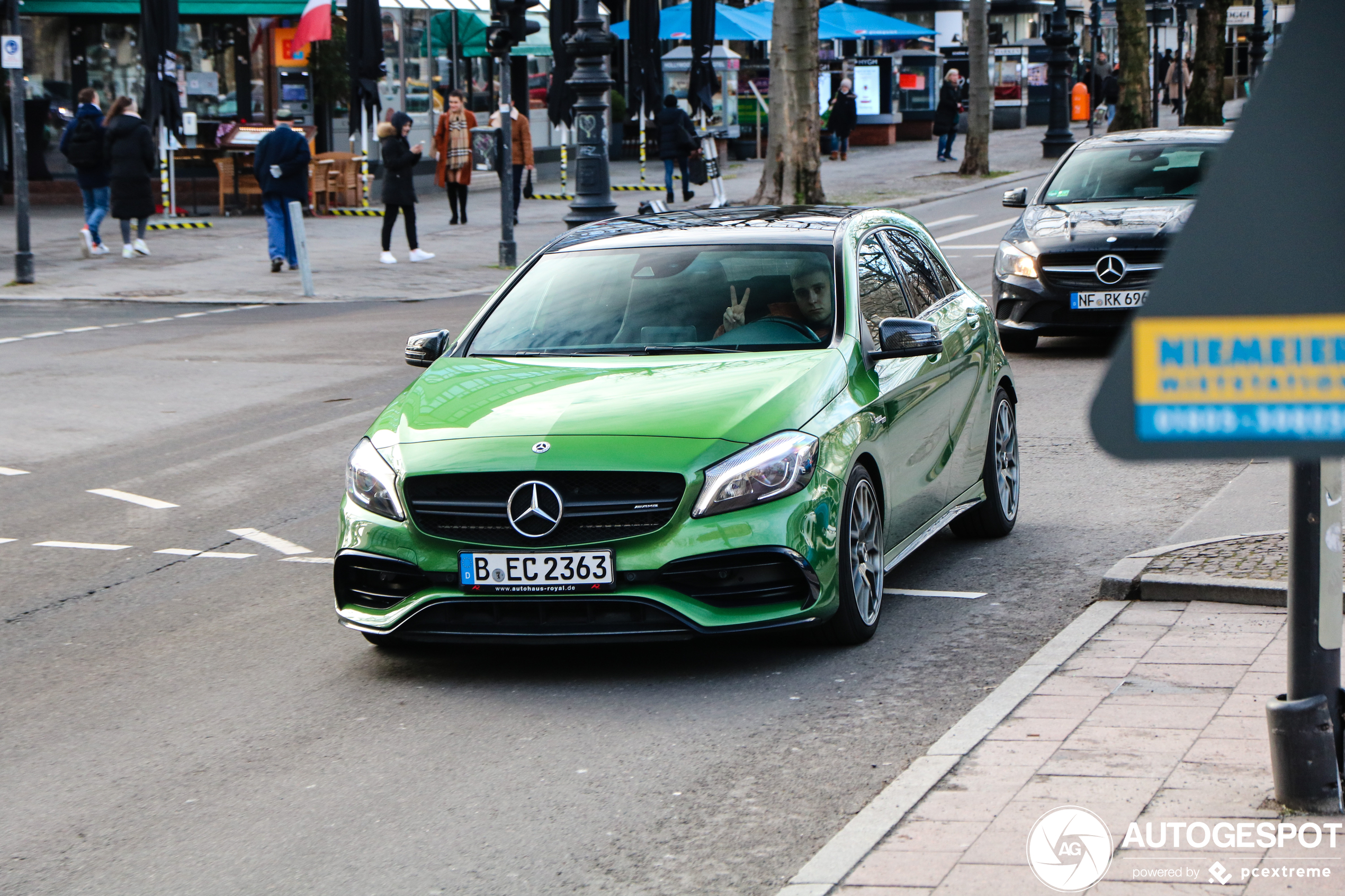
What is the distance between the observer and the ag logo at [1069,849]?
411cm

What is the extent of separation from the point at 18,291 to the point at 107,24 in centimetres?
1257

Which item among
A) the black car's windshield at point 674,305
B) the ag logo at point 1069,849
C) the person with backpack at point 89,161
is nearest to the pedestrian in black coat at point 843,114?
the person with backpack at point 89,161

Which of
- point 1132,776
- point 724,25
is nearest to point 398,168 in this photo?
point 724,25

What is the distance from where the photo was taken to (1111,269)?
45.2ft

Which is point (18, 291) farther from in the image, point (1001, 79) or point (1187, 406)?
point (1001, 79)

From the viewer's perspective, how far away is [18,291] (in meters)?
20.5

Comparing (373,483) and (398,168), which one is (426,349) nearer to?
(373,483)

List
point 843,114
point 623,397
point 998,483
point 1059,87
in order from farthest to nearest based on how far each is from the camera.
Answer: point 843,114 → point 1059,87 → point 998,483 → point 623,397

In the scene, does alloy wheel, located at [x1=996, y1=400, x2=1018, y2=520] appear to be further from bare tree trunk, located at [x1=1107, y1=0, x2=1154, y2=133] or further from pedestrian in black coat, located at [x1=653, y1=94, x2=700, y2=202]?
bare tree trunk, located at [x1=1107, y1=0, x2=1154, y2=133]

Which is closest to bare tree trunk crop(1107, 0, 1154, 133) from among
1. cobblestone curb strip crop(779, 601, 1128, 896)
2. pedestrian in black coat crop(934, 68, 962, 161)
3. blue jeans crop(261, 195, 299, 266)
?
pedestrian in black coat crop(934, 68, 962, 161)

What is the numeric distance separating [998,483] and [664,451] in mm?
2856

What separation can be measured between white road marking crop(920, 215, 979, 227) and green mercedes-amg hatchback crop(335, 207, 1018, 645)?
20229 mm

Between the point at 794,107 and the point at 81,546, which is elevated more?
the point at 794,107

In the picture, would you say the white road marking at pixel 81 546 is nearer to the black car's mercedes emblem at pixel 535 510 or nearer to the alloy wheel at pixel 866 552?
the black car's mercedes emblem at pixel 535 510
